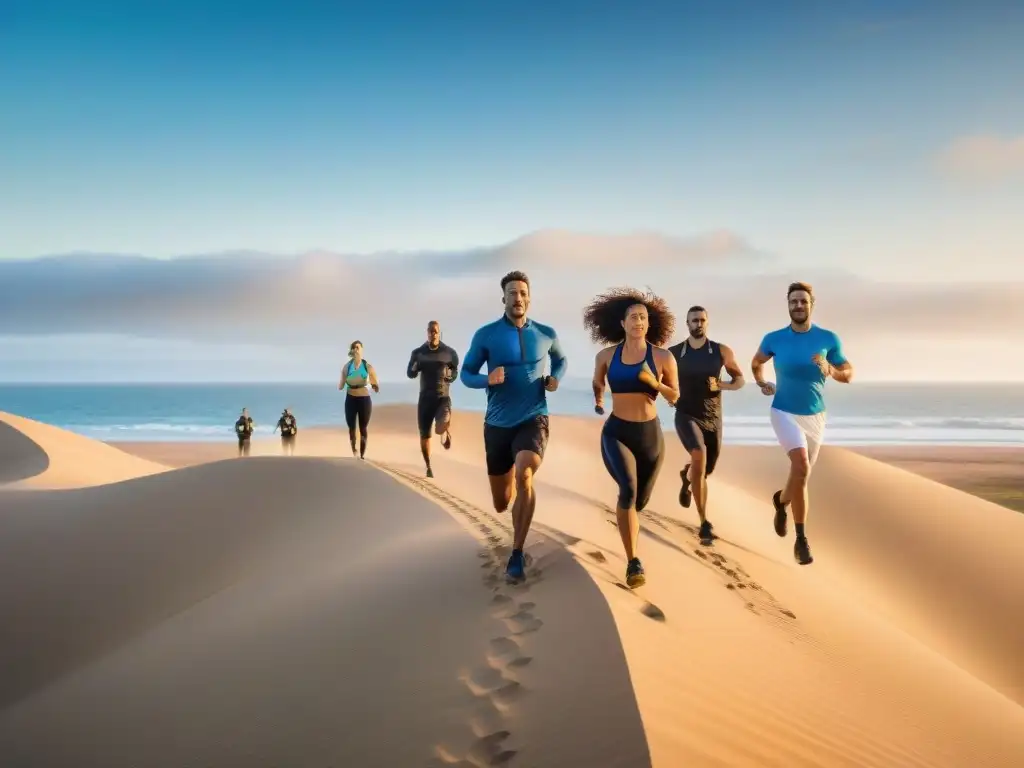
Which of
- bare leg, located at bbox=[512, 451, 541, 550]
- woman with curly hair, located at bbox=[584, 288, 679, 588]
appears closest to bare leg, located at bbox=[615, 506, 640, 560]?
woman with curly hair, located at bbox=[584, 288, 679, 588]

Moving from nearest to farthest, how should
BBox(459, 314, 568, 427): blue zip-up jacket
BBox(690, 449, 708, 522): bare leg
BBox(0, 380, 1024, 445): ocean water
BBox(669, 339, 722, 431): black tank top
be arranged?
BBox(459, 314, 568, 427): blue zip-up jacket → BBox(690, 449, 708, 522): bare leg → BBox(669, 339, 722, 431): black tank top → BBox(0, 380, 1024, 445): ocean water

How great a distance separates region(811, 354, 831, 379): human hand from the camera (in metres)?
7.42

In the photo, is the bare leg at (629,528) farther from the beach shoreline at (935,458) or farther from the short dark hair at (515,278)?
the beach shoreline at (935,458)

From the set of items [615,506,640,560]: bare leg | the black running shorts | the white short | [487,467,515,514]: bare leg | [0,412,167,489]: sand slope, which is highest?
the black running shorts

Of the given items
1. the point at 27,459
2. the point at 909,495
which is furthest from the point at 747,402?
the point at 27,459

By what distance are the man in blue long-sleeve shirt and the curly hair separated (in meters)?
0.69

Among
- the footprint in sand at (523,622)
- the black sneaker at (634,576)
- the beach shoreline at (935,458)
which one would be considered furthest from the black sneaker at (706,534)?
the beach shoreline at (935,458)

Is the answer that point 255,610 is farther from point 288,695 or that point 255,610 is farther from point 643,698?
point 643,698

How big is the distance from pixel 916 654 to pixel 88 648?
8.36 metres

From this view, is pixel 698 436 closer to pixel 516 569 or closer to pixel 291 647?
pixel 516 569

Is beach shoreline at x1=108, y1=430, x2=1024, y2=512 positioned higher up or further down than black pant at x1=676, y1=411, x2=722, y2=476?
further down

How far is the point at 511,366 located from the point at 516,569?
5.45ft

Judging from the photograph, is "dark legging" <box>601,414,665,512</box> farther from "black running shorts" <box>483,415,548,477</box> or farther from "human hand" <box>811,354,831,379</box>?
"human hand" <box>811,354,831,379</box>

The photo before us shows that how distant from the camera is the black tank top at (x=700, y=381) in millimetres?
8867
